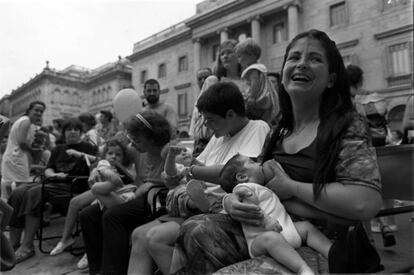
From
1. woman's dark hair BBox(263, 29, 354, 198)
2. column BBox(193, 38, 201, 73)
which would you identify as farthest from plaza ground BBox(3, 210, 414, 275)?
column BBox(193, 38, 201, 73)

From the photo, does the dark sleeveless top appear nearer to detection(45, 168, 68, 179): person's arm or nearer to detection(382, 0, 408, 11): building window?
detection(45, 168, 68, 179): person's arm

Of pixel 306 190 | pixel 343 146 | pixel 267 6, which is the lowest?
pixel 306 190

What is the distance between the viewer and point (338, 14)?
19.2 metres

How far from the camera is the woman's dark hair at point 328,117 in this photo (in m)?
1.20

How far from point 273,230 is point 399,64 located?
61.0 ft

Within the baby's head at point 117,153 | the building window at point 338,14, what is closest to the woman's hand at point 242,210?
the baby's head at point 117,153

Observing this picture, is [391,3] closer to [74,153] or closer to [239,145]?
[74,153]

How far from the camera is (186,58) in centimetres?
2797

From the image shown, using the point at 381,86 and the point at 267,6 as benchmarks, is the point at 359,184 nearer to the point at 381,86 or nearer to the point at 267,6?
the point at 381,86

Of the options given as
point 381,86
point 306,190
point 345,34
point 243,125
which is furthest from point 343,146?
point 345,34

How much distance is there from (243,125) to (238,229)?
909 mm

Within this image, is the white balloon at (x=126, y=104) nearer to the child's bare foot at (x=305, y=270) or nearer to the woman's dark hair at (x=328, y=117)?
the woman's dark hair at (x=328, y=117)

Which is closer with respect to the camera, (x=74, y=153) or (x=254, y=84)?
(x=254, y=84)

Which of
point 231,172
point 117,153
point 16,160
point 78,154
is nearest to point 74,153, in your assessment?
point 78,154
